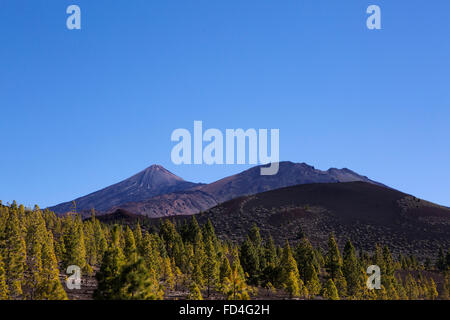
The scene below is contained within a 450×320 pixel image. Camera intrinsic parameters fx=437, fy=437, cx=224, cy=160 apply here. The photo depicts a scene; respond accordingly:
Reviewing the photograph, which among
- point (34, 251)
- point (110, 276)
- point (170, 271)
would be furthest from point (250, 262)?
point (110, 276)

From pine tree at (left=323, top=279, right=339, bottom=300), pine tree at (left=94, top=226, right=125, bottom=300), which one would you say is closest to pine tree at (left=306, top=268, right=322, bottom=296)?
pine tree at (left=323, top=279, right=339, bottom=300)

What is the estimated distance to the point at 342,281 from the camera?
77000 mm

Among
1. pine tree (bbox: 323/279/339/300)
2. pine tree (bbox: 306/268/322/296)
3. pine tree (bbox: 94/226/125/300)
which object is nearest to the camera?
pine tree (bbox: 94/226/125/300)

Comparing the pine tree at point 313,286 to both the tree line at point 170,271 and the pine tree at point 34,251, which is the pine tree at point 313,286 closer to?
the tree line at point 170,271

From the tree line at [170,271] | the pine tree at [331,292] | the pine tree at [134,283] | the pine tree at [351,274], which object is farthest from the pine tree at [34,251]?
the pine tree at [351,274]

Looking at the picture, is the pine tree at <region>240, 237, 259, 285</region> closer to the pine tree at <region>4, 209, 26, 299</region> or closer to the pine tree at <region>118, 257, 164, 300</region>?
the pine tree at <region>4, 209, 26, 299</region>

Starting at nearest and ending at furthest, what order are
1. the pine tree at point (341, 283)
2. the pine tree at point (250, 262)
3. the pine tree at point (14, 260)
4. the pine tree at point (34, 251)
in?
the pine tree at point (14, 260), the pine tree at point (34, 251), the pine tree at point (341, 283), the pine tree at point (250, 262)
